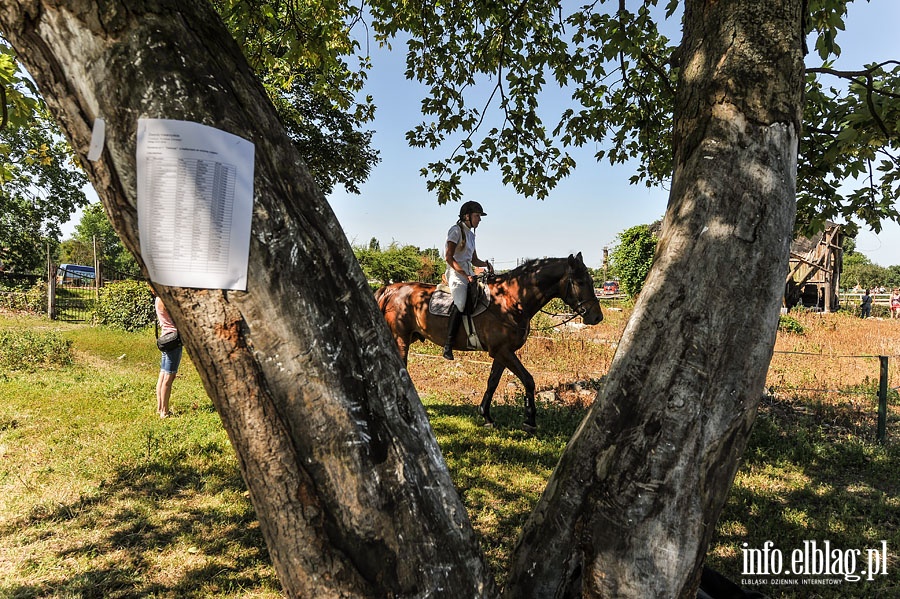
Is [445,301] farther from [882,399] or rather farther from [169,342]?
[882,399]

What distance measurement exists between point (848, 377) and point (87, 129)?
41.8 ft

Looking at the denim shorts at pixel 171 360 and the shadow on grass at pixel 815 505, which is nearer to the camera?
the shadow on grass at pixel 815 505

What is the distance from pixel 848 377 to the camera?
983 centimetres

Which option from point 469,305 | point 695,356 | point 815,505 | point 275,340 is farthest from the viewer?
point 469,305

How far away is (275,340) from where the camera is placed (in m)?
1.29

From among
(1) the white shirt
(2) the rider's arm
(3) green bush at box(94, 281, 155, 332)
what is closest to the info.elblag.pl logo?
(2) the rider's arm

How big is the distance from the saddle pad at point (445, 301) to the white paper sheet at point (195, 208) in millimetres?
5989

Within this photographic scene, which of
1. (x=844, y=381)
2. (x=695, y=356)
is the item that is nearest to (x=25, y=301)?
(x=695, y=356)

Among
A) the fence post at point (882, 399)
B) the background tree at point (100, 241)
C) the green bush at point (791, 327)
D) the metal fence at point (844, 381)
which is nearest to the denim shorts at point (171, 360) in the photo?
the metal fence at point (844, 381)

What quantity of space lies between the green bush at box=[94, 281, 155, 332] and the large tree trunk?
17588 millimetres

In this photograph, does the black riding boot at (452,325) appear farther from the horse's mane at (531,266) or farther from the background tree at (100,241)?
the background tree at (100,241)

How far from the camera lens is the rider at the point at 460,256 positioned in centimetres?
702

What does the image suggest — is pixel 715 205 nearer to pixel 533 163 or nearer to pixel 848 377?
pixel 533 163

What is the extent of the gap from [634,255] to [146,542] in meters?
22.0
